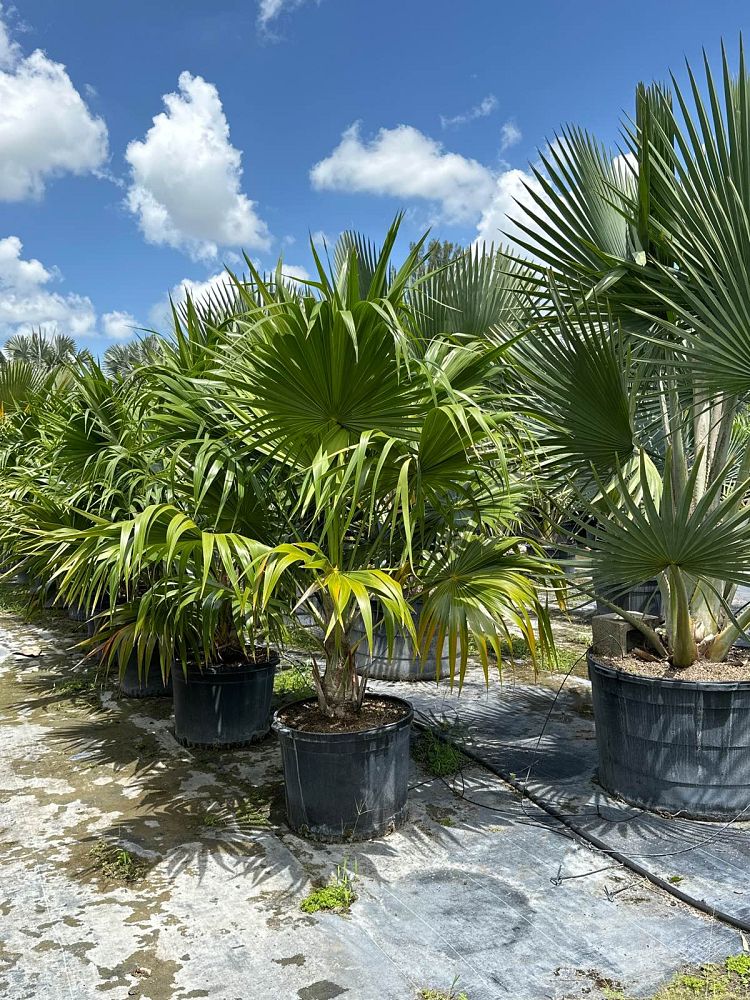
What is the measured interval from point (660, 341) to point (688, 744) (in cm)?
147

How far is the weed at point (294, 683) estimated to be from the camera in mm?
4754

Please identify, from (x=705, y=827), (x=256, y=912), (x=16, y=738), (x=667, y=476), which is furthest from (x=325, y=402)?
(x=16, y=738)

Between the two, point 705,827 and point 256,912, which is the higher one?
point 705,827

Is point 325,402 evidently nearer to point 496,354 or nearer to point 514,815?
point 496,354

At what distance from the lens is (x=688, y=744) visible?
2.86 m

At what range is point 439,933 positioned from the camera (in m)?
2.24

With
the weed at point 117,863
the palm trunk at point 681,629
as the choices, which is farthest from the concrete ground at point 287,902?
the palm trunk at point 681,629

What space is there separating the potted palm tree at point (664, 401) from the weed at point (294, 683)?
2.09 meters

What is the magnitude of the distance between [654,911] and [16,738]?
3.26m

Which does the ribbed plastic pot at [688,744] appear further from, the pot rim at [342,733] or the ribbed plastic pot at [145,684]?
the ribbed plastic pot at [145,684]

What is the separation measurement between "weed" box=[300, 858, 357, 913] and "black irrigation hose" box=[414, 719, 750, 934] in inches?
34.3

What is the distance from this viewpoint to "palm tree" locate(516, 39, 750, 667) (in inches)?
98.3

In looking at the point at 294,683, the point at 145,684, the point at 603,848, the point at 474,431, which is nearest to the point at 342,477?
the point at 474,431

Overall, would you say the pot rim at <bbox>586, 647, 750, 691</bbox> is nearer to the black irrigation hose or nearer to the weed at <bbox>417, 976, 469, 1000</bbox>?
the black irrigation hose
